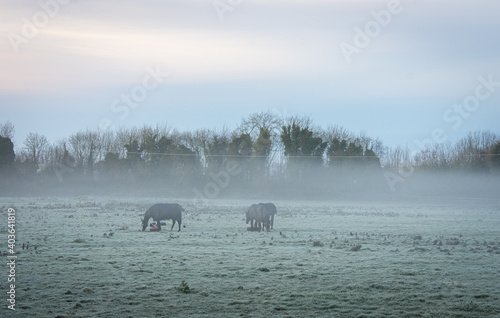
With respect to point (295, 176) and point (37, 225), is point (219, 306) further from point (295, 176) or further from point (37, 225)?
point (295, 176)

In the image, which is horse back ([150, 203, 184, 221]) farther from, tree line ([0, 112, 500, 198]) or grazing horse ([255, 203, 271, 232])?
tree line ([0, 112, 500, 198])

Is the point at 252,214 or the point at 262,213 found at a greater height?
the point at 262,213

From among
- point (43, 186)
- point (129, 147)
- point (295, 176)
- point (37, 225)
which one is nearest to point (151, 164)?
point (129, 147)

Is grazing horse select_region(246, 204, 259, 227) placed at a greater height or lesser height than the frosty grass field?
greater

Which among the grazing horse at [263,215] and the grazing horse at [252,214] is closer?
the grazing horse at [263,215]

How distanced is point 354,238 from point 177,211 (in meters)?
10.6

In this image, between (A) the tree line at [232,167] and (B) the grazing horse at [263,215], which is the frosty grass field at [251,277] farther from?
(A) the tree line at [232,167]

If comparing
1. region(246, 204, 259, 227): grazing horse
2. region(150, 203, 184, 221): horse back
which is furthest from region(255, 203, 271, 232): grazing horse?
region(150, 203, 184, 221): horse back

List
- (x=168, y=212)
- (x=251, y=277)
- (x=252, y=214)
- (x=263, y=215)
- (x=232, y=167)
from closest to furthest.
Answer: (x=251, y=277)
(x=168, y=212)
(x=263, y=215)
(x=252, y=214)
(x=232, y=167)

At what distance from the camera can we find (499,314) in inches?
453

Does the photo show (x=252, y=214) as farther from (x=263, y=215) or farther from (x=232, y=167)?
(x=232, y=167)

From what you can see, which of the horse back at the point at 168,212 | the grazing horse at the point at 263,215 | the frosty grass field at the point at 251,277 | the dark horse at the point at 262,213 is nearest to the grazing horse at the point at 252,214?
the dark horse at the point at 262,213

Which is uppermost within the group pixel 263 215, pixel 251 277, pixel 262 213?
pixel 262 213

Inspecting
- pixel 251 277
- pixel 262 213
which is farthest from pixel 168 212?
pixel 251 277
